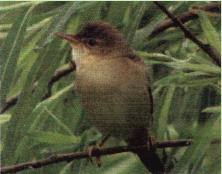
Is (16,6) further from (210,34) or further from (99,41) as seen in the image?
(210,34)

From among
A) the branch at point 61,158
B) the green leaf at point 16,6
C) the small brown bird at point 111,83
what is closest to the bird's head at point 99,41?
the small brown bird at point 111,83

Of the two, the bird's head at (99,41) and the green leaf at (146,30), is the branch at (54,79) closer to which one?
the bird's head at (99,41)

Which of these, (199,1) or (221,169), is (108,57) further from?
(221,169)

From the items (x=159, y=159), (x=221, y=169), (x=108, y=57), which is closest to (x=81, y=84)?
(x=108, y=57)

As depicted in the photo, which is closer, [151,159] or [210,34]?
[210,34]

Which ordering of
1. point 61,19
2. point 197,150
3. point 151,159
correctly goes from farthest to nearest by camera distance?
point 151,159, point 61,19, point 197,150

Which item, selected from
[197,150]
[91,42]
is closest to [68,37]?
[91,42]

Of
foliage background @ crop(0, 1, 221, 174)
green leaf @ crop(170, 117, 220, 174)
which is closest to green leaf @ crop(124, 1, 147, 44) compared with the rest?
foliage background @ crop(0, 1, 221, 174)
